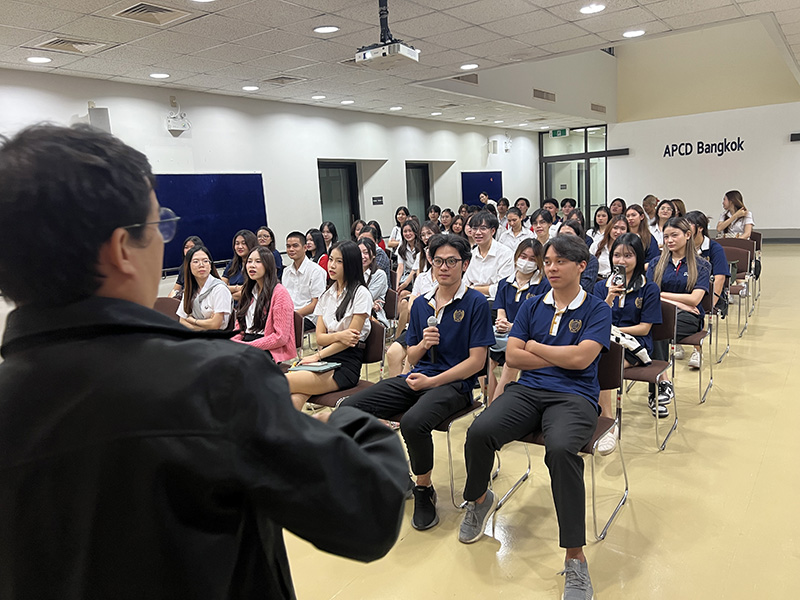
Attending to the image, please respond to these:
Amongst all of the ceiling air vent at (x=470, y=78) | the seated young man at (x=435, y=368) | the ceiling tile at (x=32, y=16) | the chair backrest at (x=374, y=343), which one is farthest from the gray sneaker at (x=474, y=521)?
the ceiling air vent at (x=470, y=78)

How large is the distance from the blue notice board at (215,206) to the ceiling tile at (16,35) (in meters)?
2.51

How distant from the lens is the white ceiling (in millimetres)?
4641

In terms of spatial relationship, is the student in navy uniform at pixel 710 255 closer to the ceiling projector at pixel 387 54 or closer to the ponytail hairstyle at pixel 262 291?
the ceiling projector at pixel 387 54

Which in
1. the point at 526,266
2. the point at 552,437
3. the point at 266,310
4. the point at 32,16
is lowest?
the point at 552,437

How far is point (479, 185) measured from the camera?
14188 mm

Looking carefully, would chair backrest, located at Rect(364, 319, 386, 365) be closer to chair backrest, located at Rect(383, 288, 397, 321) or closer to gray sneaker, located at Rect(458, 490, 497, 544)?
gray sneaker, located at Rect(458, 490, 497, 544)

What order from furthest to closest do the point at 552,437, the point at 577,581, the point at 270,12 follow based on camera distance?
the point at 270,12, the point at 552,437, the point at 577,581

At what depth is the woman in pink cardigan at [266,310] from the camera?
402 centimetres

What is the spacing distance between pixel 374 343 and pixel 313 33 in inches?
132

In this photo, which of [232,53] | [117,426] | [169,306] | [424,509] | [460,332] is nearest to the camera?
[117,426]

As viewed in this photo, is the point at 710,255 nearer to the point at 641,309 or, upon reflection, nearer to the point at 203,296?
the point at 641,309

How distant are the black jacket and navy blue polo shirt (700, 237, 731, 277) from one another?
535cm

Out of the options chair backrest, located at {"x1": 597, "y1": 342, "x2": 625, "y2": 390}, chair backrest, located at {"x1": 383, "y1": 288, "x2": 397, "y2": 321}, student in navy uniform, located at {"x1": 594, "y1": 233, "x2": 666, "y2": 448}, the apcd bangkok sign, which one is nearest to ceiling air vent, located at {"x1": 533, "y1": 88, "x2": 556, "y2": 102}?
the apcd bangkok sign

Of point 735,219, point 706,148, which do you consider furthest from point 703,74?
point 735,219
